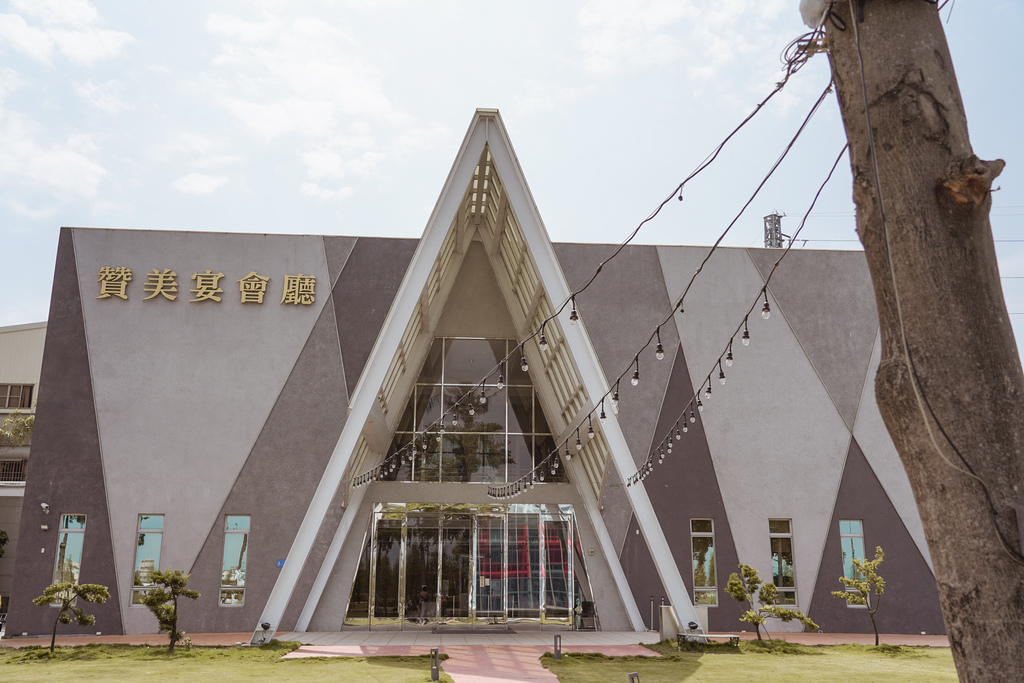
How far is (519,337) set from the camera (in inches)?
700

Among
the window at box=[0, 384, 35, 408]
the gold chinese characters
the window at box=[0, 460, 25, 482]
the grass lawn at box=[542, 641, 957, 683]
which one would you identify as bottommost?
the grass lawn at box=[542, 641, 957, 683]

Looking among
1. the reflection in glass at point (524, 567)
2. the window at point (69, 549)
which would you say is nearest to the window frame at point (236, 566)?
the window at point (69, 549)

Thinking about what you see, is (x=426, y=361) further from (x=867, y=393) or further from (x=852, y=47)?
(x=852, y=47)

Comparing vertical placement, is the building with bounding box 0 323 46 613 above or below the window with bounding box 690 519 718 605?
above

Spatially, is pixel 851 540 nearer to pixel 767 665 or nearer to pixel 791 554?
pixel 791 554

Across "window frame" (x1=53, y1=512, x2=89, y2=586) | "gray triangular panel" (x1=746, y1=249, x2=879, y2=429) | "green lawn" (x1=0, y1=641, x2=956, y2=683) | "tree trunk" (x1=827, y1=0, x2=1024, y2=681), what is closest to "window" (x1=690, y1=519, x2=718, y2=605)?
"green lawn" (x1=0, y1=641, x2=956, y2=683)

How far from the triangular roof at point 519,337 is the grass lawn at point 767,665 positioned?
1157 mm

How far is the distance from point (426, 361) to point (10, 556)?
601 inches

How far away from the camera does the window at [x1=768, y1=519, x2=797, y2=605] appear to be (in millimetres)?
16094

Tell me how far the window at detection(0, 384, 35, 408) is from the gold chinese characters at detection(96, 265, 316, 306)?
438 inches

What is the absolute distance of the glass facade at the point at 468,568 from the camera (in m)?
16.2

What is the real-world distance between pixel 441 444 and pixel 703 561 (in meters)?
6.57

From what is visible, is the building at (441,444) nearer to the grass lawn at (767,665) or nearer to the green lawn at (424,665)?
the green lawn at (424,665)

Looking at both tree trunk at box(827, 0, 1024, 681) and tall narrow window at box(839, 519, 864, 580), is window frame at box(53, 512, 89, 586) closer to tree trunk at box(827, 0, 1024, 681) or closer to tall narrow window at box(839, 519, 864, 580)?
tall narrow window at box(839, 519, 864, 580)
